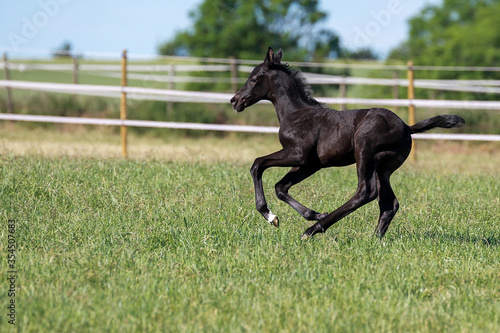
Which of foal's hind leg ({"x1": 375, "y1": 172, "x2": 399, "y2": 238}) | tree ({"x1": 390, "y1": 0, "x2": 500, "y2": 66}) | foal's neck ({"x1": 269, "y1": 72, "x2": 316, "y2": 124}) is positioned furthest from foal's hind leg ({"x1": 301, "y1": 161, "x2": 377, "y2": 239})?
tree ({"x1": 390, "y1": 0, "x2": 500, "y2": 66})

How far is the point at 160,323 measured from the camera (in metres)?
3.15

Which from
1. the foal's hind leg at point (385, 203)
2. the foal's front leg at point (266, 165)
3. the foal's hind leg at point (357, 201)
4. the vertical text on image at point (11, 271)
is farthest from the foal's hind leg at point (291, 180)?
the vertical text on image at point (11, 271)

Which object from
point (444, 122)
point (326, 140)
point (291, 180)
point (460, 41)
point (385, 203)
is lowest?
point (385, 203)

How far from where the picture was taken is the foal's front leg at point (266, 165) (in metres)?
5.21

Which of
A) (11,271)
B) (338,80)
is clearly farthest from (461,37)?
(11,271)

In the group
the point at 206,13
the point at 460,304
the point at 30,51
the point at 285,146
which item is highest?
the point at 206,13

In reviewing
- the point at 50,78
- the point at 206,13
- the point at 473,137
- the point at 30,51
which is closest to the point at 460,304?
the point at 473,137

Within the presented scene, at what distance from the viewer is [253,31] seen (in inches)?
1044

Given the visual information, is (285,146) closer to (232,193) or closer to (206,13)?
(232,193)

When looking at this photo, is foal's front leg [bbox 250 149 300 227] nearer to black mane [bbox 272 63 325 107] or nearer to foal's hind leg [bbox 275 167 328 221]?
foal's hind leg [bbox 275 167 328 221]

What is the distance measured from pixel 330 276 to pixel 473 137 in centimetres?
698

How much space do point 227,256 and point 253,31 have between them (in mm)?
23071

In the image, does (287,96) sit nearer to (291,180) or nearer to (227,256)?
(291,180)

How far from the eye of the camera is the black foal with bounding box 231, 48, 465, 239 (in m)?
5.05
